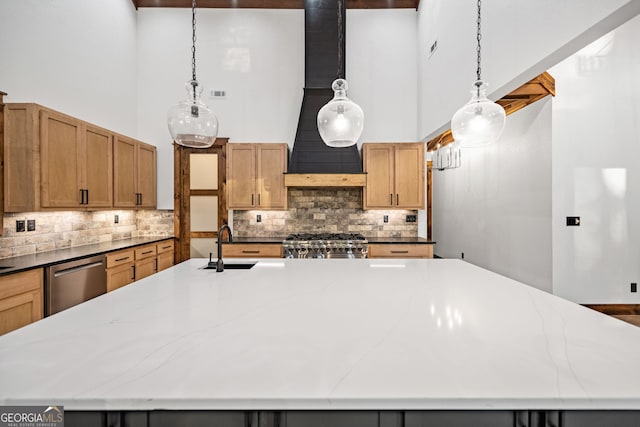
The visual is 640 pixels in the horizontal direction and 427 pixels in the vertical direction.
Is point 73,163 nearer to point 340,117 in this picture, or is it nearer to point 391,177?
point 340,117

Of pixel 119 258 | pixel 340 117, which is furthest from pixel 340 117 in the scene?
pixel 119 258

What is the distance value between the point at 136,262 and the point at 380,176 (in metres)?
3.54

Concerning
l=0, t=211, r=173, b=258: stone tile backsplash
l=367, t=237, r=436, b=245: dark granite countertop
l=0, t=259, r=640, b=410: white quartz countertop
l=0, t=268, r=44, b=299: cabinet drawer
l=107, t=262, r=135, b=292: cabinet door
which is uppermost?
l=0, t=211, r=173, b=258: stone tile backsplash

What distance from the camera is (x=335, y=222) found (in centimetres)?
510

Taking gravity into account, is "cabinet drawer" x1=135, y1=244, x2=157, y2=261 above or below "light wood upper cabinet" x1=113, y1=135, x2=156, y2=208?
below

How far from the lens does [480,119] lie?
205 centimetres

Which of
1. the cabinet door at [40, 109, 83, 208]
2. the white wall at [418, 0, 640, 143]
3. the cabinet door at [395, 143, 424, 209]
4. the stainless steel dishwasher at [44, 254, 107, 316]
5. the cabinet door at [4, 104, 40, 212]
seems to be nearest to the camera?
the white wall at [418, 0, 640, 143]

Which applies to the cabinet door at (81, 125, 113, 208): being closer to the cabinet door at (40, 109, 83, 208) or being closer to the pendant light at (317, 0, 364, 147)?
the cabinet door at (40, 109, 83, 208)

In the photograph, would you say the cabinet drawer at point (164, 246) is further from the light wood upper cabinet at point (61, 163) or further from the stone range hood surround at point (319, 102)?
the stone range hood surround at point (319, 102)

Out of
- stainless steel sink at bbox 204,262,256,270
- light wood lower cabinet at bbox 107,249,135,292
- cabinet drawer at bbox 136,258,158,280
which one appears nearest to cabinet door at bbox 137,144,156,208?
cabinet drawer at bbox 136,258,158,280

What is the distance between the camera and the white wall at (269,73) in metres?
5.12

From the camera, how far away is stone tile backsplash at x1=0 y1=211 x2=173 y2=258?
3125 mm

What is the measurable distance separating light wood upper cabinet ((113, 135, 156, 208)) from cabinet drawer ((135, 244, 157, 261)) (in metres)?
0.63

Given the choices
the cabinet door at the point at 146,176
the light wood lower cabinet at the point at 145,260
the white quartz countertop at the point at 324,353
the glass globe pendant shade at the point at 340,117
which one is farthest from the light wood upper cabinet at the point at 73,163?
the glass globe pendant shade at the point at 340,117
